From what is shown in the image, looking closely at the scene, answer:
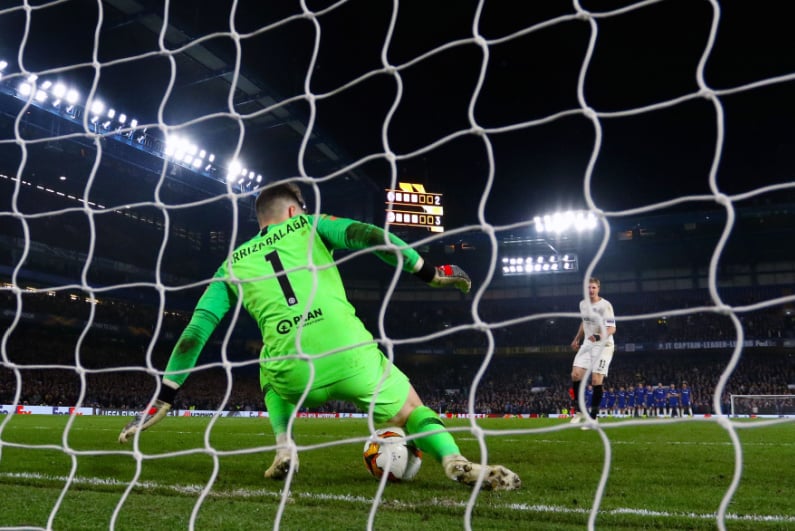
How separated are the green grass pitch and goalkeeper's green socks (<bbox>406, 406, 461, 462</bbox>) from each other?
0.70 feet

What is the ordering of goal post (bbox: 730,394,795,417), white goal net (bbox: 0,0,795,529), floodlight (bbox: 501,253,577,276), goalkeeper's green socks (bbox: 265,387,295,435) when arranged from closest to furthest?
1. goalkeeper's green socks (bbox: 265,387,295,435)
2. white goal net (bbox: 0,0,795,529)
3. goal post (bbox: 730,394,795,417)
4. floodlight (bbox: 501,253,577,276)

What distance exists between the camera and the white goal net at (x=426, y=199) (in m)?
14.7

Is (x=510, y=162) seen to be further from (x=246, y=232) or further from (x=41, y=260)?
(x=41, y=260)

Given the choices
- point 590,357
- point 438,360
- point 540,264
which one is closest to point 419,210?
point 540,264

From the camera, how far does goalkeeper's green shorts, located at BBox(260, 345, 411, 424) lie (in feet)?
11.1

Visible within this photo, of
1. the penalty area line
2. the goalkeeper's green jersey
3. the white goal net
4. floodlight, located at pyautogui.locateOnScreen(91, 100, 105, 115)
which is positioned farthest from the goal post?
floodlight, located at pyautogui.locateOnScreen(91, 100, 105, 115)

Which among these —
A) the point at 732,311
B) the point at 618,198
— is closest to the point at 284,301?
Answer: the point at 732,311

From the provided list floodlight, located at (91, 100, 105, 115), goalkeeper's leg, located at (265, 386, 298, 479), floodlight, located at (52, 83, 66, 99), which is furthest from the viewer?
floodlight, located at (91, 100, 105, 115)

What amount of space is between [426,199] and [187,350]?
25178 millimetres

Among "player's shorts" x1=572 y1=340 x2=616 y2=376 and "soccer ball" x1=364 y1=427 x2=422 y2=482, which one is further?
"player's shorts" x1=572 y1=340 x2=616 y2=376

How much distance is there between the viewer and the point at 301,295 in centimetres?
345

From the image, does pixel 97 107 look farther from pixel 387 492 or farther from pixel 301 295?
pixel 387 492

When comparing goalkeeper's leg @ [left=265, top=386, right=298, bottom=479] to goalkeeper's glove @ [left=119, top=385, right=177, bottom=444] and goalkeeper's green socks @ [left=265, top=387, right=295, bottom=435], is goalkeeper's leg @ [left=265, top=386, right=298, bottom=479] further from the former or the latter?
goalkeeper's glove @ [left=119, top=385, right=177, bottom=444]

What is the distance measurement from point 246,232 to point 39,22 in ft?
52.9
